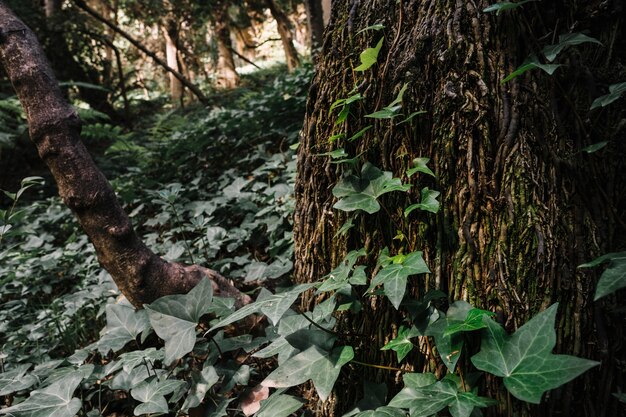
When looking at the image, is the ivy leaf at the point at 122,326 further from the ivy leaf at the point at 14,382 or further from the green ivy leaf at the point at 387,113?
the green ivy leaf at the point at 387,113

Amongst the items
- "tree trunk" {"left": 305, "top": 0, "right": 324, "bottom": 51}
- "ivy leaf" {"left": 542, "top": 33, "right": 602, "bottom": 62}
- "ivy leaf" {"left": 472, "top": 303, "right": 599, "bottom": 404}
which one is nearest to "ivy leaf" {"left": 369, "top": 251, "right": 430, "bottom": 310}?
"ivy leaf" {"left": 472, "top": 303, "right": 599, "bottom": 404}

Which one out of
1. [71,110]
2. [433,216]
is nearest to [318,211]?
[433,216]

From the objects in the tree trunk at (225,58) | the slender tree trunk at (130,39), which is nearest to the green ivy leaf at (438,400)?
the slender tree trunk at (130,39)

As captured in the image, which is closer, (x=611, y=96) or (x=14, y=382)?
(x=611, y=96)

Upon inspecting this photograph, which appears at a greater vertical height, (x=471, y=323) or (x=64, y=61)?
(x=64, y=61)

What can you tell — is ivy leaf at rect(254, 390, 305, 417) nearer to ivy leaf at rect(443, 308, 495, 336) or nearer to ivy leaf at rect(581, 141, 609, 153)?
ivy leaf at rect(443, 308, 495, 336)

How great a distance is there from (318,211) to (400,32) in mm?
666

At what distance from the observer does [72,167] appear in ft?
5.46

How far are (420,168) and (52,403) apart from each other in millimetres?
1434

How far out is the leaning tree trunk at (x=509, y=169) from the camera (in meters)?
0.92

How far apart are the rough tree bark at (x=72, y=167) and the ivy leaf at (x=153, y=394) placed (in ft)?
1.56

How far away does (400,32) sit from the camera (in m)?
1.17

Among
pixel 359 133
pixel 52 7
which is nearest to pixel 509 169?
pixel 359 133

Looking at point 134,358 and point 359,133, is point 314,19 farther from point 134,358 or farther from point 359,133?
point 134,358
